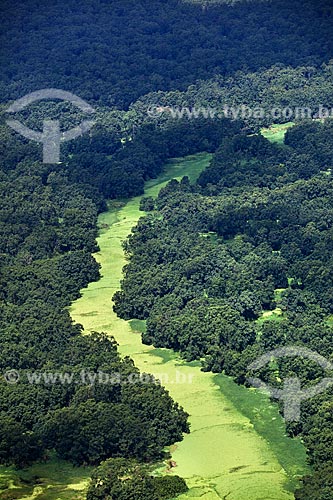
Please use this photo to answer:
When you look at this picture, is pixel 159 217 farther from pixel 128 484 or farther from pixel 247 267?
pixel 128 484

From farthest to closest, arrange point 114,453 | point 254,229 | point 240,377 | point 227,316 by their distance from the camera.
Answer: point 254,229 → point 227,316 → point 240,377 → point 114,453

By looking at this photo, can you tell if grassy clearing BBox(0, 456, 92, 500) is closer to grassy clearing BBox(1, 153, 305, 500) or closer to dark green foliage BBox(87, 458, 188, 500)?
grassy clearing BBox(1, 153, 305, 500)

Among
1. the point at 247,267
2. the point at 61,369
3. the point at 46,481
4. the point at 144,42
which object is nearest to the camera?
the point at 46,481

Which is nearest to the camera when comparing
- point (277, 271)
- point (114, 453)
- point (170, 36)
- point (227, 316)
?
point (114, 453)

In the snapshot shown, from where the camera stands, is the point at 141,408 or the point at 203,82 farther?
the point at 203,82

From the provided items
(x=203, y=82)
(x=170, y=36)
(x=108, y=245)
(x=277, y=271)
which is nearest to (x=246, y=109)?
(x=203, y=82)

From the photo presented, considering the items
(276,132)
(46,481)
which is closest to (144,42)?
(276,132)

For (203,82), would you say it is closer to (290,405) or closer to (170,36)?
(170,36)
